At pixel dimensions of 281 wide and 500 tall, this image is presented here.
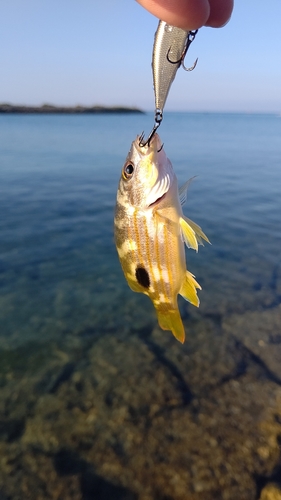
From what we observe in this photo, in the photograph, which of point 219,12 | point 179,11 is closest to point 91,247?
point 219,12

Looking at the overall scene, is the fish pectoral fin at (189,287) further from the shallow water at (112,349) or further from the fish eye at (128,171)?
the shallow water at (112,349)

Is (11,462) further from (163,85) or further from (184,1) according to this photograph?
(184,1)

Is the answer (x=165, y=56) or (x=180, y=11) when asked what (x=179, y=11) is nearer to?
(x=180, y=11)

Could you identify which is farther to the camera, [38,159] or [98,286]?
[38,159]

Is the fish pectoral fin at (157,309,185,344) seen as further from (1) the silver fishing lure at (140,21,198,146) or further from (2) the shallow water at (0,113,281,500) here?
(2) the shallow water at (0,113,281,500)

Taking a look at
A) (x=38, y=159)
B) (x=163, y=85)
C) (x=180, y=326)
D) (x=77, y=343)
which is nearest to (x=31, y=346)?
(x=77, y=343)

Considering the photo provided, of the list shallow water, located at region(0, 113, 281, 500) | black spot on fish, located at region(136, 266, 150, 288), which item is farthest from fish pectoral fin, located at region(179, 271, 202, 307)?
shallow water, located at region(0, 113, 281, 500)
